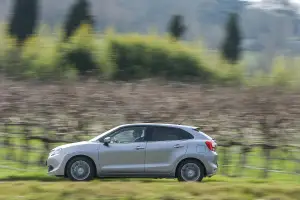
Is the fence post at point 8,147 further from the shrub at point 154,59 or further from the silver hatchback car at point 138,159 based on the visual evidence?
the shrub at point 154,59

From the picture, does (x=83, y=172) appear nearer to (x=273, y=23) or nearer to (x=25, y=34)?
(x=25, y=34)

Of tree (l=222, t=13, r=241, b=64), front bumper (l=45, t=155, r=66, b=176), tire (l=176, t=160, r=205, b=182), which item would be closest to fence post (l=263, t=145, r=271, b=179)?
tire (l=176, t=160, r=205, b=182)

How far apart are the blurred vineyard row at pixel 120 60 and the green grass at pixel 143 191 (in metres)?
22.1

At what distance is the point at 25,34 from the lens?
4359 centimetres

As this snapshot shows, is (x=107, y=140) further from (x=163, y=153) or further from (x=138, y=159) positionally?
(x=163, y=153)

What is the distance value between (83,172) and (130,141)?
1.32 m

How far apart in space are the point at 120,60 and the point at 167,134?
22948mm

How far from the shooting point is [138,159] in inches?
620

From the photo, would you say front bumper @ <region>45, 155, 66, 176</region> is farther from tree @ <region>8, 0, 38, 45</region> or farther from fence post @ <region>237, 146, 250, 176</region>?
tree @ <region>8, 0, 38, 45</region>

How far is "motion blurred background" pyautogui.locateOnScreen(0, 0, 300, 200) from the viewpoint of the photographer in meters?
13.6

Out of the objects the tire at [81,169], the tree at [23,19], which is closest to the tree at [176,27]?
the tree at [23,19]

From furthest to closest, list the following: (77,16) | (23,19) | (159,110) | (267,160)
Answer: (77,16), (23,19), (159,110), (267,160)

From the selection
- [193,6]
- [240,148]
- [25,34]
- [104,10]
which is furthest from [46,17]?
[240,148]

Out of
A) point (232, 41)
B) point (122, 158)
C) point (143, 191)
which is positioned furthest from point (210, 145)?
point (232, 41)
